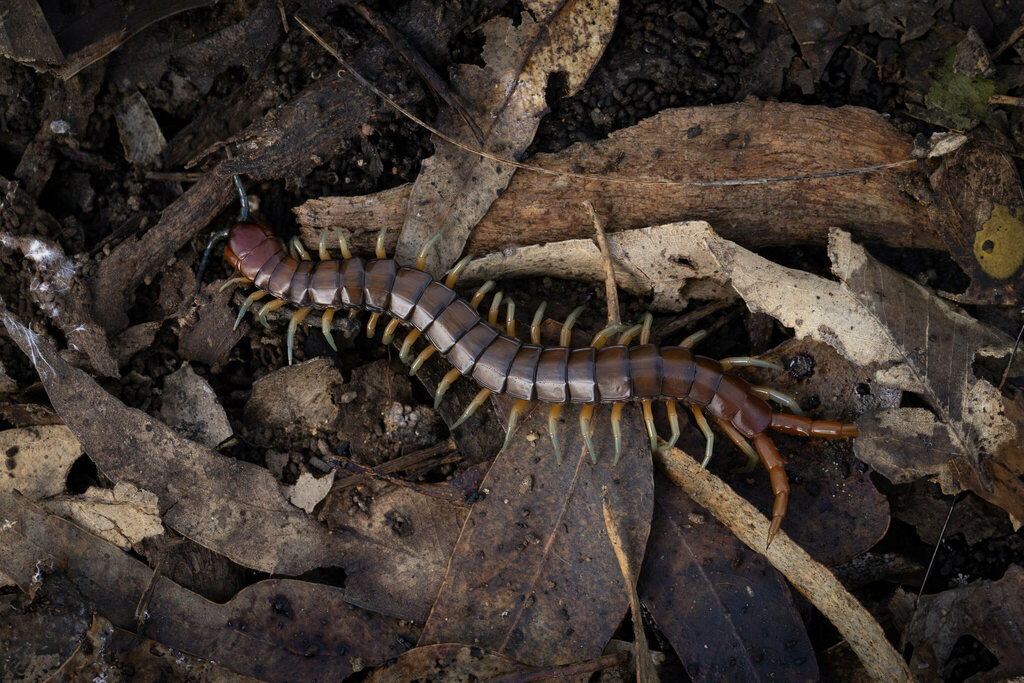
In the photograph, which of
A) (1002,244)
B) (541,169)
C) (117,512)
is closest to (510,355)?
(541,169)

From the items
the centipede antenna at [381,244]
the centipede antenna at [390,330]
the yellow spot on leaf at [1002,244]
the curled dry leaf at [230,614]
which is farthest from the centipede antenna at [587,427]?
the yellow spot on leaf at [1002,244]

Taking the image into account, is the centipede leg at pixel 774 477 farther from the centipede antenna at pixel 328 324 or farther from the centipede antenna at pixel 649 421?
the centipede antenna at pixel 328 324

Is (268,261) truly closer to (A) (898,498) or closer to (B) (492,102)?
(B) (492,102)

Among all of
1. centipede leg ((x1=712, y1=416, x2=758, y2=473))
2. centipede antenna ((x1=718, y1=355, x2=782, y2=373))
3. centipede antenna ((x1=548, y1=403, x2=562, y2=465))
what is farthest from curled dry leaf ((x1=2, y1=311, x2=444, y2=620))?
centipede antenna ((x1=718, y1=355, x2=782, y2=373))

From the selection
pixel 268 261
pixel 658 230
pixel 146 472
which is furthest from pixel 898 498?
pixel 146 472

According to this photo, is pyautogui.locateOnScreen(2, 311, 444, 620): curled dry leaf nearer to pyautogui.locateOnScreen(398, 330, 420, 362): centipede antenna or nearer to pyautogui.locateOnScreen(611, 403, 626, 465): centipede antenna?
pyautogui.locateOnScreen(398, 330, 420, 362): centipede antenna

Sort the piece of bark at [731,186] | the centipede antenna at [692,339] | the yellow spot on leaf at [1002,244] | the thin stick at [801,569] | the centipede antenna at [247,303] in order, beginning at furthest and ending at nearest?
the centipede antenna at [247,303]
the centipede antenna at [692,339]
the piece of bark at [731,186]
the yellow spot on leaf at [1002,244]
the thin stick at [801,569]

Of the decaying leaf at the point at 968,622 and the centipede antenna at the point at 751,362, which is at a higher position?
the centipede antenna at the point at 751,362
